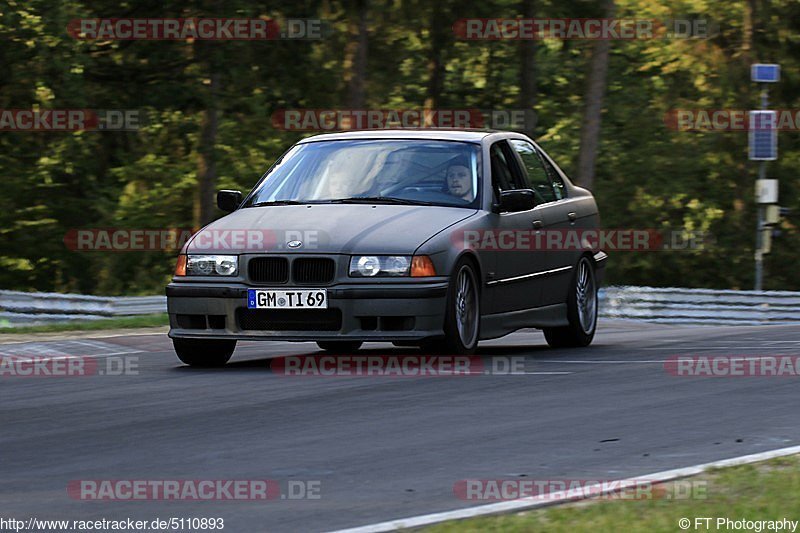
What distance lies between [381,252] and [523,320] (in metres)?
2.17

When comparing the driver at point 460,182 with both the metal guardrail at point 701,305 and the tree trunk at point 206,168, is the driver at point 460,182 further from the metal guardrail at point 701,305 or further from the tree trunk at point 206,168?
the tree trunk at point 206,168

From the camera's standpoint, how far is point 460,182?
39.4ft

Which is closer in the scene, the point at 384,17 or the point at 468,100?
the point at 384,17

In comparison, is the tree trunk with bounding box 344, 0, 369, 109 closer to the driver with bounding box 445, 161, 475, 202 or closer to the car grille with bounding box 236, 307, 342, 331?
the driver with bounding box 445, 161, 475, 202

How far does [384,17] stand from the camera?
35688 millimetres

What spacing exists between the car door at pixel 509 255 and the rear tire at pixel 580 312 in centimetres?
80

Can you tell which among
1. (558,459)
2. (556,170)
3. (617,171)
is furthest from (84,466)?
(617,171)

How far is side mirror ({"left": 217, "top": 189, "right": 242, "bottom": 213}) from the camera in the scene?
12359 mm

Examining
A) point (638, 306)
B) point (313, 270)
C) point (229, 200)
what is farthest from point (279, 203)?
point (638, 306)

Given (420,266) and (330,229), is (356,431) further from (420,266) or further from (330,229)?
(330,229)

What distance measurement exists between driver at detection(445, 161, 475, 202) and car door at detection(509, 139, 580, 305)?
1.01 meters

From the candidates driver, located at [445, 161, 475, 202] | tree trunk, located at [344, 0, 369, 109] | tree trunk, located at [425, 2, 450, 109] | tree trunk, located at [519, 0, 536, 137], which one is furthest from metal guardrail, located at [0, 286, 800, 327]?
tree trunk, located at [425, 2, 450, 109]

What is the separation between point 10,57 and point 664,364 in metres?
25.1

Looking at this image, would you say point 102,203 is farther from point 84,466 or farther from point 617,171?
point 84,466
